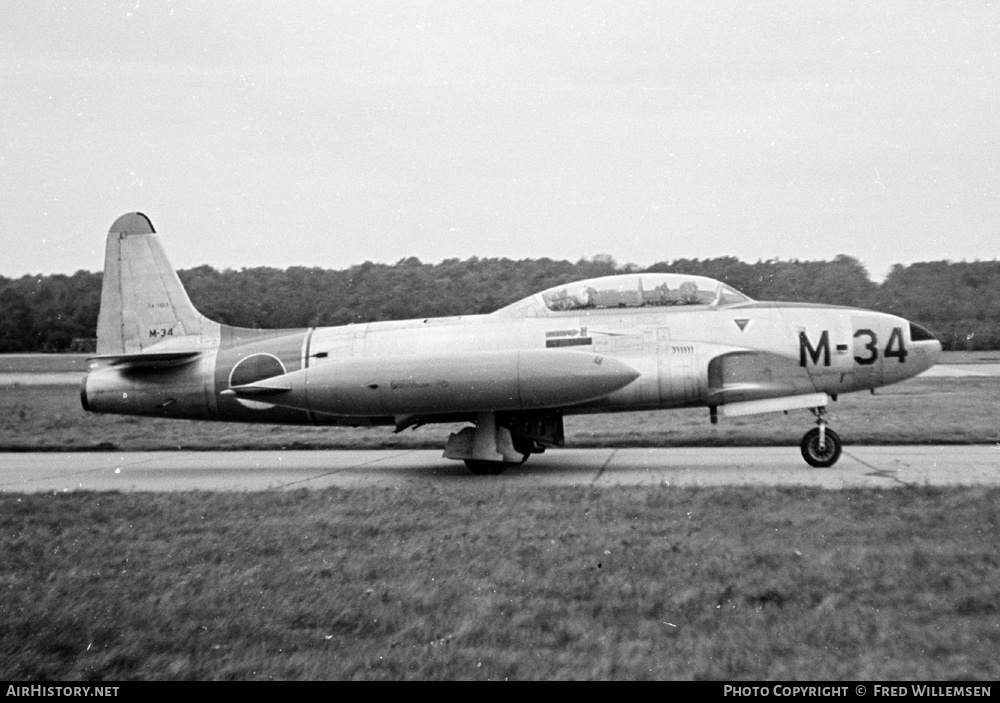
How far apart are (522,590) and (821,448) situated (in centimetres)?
713

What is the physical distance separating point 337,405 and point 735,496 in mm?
5686

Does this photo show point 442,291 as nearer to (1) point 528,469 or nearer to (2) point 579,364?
(1) point 528,469

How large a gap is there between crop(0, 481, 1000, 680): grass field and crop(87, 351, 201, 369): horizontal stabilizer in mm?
4549

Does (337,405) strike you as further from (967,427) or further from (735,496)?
(967,427)

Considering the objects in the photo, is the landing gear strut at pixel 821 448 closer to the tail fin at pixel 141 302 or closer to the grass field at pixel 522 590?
the grass field at pixel 522 590

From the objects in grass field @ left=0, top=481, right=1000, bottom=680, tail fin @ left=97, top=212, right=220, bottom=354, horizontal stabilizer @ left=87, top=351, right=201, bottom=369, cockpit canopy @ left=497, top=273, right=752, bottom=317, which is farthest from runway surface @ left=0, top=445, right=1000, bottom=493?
cockpit canopy @ left=497, top=273, right=752, bottom=317

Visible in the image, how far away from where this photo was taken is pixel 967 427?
15.2 meters

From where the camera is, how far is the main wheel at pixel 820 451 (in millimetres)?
11312

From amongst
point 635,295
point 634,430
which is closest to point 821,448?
point 635,295

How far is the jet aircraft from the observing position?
11.5 metres

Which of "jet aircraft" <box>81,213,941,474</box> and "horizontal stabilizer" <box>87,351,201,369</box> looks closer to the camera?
"jet aircraft" <box>81,213,941,474</box>

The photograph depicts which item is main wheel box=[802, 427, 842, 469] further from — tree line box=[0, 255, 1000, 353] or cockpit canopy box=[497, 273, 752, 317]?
tree line box=[0, 255, 1000, 353]

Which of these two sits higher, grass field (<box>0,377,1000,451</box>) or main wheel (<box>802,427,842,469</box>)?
main wheel (<box>802,427,842,469</box>)

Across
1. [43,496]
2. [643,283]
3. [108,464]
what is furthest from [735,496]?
[108,464]
